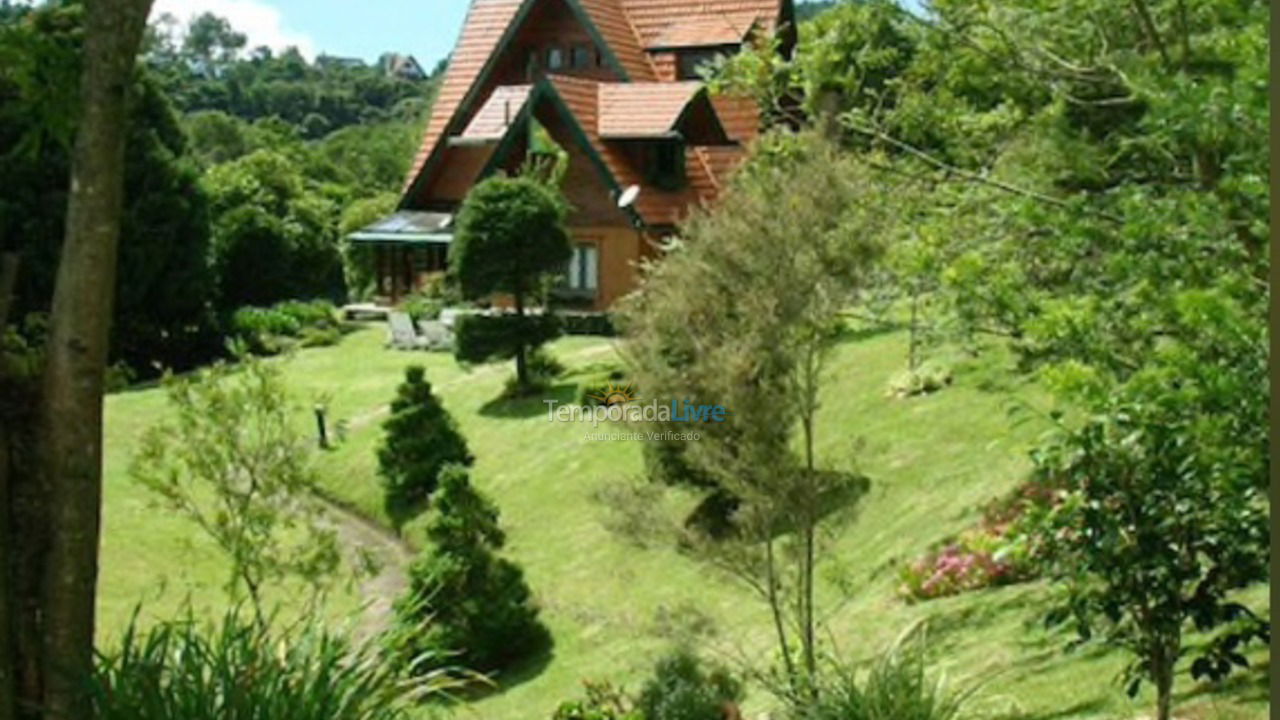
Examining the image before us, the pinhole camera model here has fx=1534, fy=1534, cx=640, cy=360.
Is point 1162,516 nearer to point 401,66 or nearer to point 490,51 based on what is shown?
point 490,51

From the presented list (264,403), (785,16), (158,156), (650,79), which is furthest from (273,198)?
(264,403)

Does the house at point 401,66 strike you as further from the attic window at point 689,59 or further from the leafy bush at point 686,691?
the leafy bush at point 686,691

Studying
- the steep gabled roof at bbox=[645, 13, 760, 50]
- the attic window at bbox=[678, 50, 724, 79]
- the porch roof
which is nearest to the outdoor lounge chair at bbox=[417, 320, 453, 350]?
the porch roof

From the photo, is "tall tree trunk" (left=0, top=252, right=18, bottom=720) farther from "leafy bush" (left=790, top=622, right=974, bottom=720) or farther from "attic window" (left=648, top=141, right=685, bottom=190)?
"attic window" (left=648, top=141, right=685, bottom=190)

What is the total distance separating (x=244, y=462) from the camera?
10.7 meters

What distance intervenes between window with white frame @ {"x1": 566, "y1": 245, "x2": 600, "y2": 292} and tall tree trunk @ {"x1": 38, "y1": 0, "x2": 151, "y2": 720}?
23.5 m

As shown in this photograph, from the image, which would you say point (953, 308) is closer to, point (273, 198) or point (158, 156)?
point (158, 156)

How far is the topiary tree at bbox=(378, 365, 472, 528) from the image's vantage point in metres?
17.6

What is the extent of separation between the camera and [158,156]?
28281mm

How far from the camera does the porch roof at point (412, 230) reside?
1180 inches

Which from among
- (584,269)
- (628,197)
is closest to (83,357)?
(628,197)

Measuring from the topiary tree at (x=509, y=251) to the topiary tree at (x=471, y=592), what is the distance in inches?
296

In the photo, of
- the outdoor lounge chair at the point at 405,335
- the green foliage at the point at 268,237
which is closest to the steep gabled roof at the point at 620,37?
the outdoor lounge chair at the point at 405,335

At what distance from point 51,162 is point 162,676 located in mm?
24061
